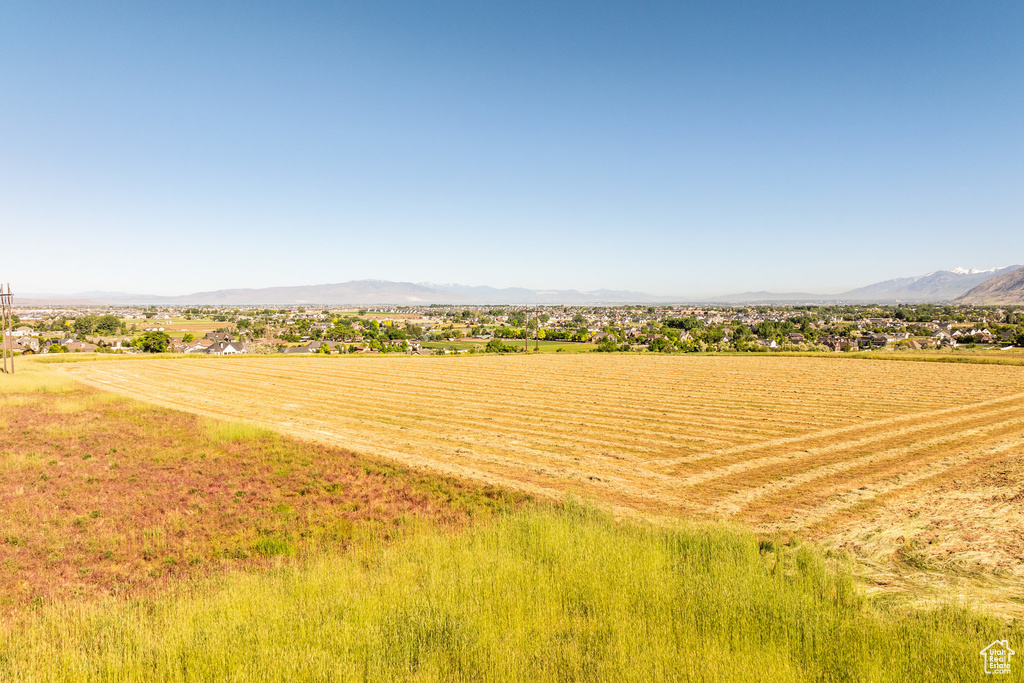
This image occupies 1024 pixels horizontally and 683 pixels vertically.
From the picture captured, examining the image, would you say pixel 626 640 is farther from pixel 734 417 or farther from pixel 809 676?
pixel 734 417

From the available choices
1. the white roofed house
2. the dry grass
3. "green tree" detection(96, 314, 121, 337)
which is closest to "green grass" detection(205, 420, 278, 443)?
the dry grass

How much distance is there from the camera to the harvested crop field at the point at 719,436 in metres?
11.4

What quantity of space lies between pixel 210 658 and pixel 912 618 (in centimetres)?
863

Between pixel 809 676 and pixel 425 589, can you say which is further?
pixel 425 589

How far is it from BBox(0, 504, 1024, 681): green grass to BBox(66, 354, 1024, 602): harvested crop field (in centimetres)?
387

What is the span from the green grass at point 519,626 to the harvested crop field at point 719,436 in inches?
152

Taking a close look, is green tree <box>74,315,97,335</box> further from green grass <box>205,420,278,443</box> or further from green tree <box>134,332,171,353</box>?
green grass <box>205,420,278,443</box>

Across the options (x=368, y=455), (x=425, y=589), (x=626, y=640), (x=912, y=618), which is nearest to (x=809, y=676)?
(x=626, y=640)

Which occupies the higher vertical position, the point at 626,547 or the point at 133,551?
the point at 626,547

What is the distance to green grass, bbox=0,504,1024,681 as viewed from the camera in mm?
5109

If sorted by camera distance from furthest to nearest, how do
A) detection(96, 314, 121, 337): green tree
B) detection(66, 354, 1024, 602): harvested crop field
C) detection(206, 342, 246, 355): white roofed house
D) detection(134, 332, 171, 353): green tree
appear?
detection(96, 314, 121, 337): green tree
detection(206, 342, 246, 355): white roofed house
detection(134, 332, 171, 353): green tree
detection(66, 354, 1024, 602): harvested crop field

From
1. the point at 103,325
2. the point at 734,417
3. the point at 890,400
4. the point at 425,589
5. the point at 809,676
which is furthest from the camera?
the point at 103,325

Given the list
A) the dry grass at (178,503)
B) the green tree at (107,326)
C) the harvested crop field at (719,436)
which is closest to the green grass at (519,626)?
the dry grass at (178,503)

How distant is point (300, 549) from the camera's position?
9.38 metres
